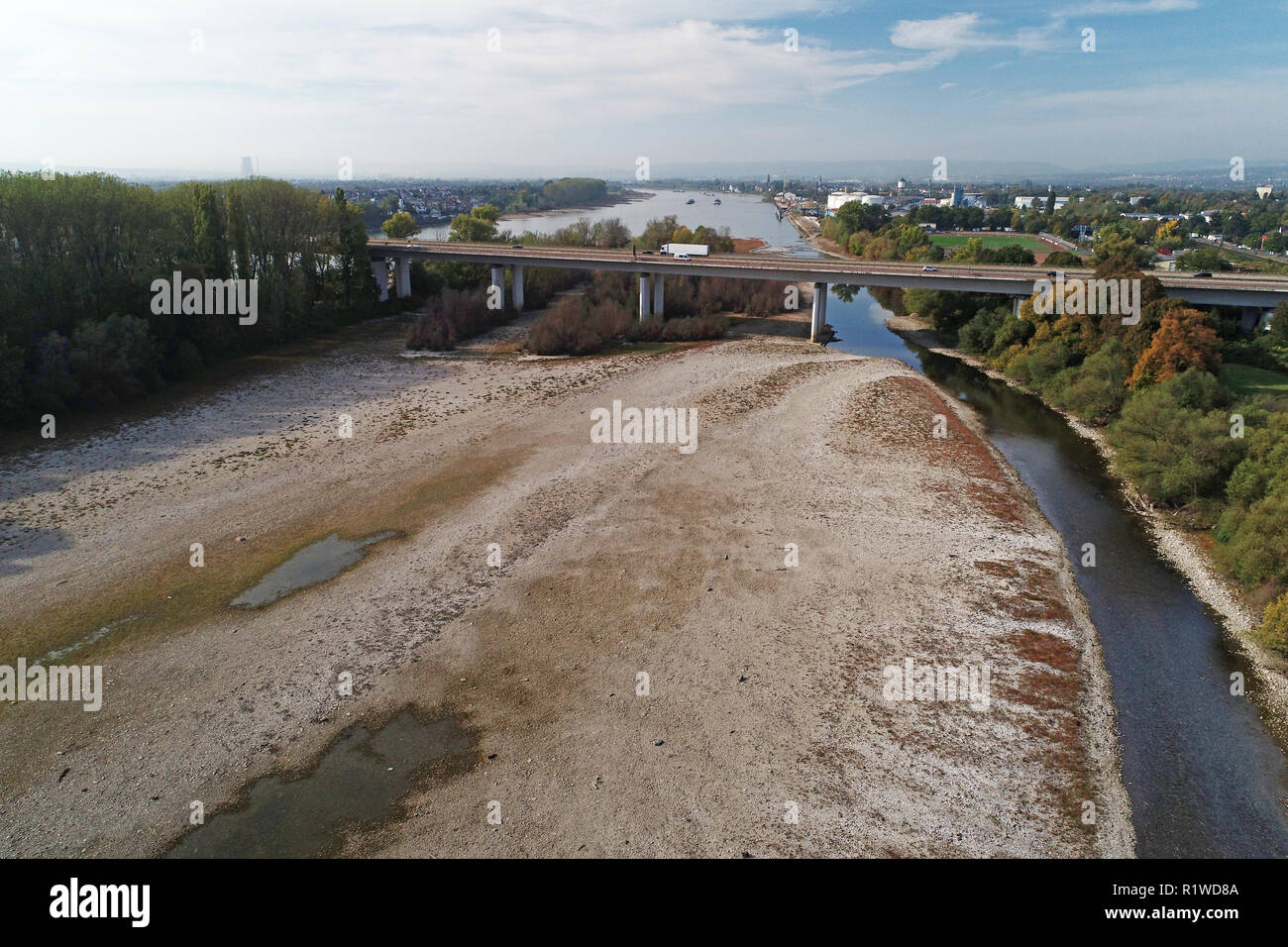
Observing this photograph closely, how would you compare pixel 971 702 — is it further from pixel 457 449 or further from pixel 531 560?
pixel 457 449

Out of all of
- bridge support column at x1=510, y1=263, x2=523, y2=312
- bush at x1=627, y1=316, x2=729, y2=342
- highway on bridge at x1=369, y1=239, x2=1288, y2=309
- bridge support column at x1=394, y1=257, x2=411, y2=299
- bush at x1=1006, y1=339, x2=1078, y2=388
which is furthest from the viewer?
bridge support column at x1=394, y1=257, x2=411, y2=299

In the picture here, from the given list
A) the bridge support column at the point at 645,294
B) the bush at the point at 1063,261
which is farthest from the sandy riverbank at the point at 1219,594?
the bridge support column at the point at 645,294

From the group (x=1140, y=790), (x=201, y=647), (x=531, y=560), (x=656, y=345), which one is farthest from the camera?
(x=656, y=345)

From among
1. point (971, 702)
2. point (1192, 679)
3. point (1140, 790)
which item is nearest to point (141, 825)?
point (971, 702)

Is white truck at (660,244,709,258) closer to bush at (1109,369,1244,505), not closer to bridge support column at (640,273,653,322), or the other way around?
bridge support column at (640,273,653,322)

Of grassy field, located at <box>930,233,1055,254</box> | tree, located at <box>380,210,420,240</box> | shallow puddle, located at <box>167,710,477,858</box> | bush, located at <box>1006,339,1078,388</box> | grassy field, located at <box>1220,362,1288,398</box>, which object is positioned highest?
grassy field, located at <box>930,233,1055,254</box>

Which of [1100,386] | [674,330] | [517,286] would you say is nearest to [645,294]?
[674,330]

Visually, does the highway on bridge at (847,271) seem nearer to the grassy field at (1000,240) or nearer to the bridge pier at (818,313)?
the bridge pier at (818,313)

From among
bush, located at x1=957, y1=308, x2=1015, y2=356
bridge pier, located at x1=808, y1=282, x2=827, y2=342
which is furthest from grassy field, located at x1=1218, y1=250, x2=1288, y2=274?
bridge pier, located at x1=808, y1=282, x2=827, y2=342
